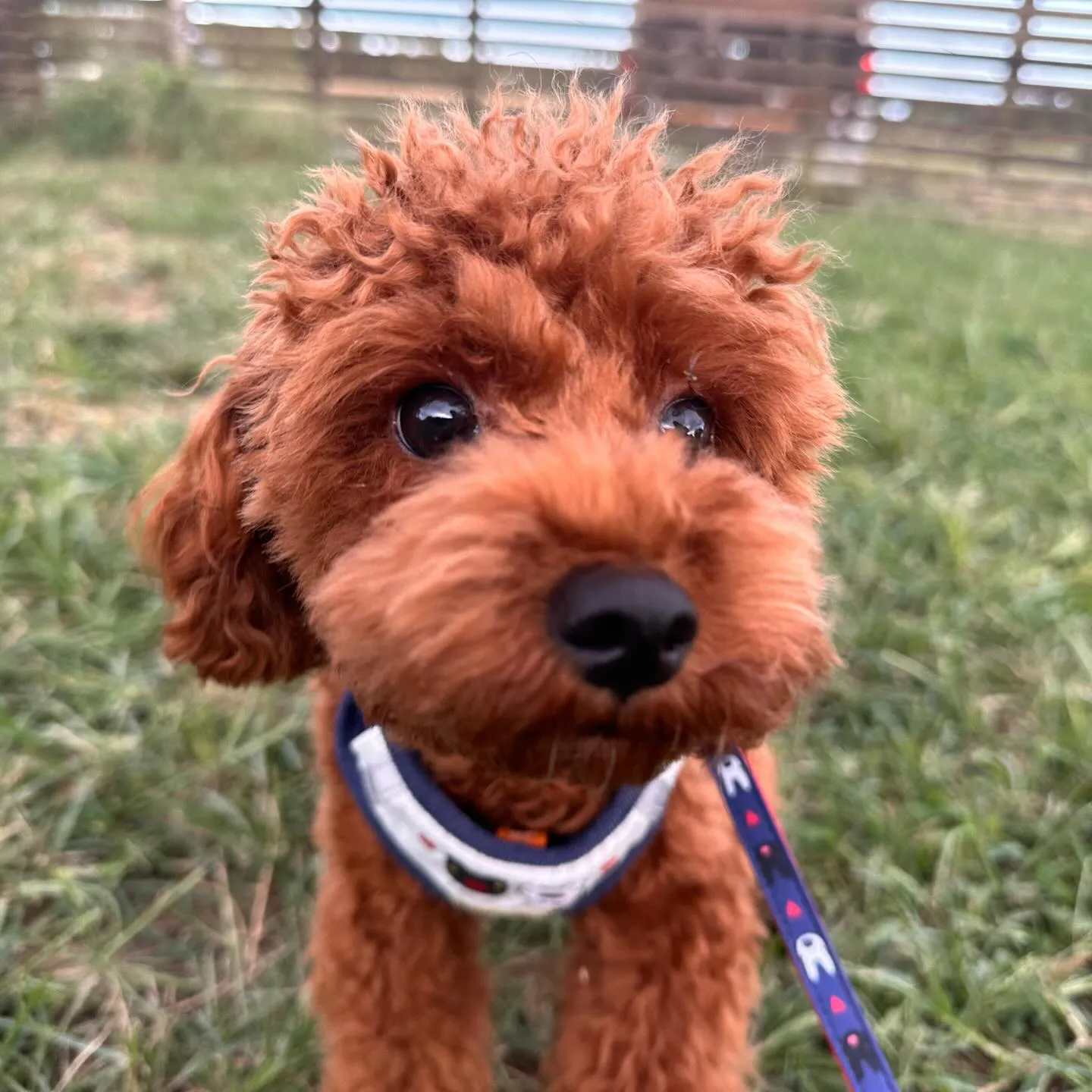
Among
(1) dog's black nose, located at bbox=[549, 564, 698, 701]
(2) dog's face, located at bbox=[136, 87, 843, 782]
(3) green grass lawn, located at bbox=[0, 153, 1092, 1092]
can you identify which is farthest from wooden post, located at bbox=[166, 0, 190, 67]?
(1) dog's black nose, located at bbox=[549, 564, 698, 701]

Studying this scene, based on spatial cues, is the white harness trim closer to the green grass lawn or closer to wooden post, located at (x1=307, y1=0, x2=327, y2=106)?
the green grass lawn

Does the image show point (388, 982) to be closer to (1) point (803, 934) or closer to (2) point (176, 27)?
(1) point (803, 934)

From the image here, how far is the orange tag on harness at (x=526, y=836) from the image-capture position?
4.32 ft

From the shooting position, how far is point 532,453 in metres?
1.05

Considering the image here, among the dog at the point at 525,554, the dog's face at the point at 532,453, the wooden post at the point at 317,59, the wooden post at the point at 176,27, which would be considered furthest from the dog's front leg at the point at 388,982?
the wooden post at the point at 176,27

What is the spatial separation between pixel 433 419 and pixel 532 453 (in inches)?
6.2

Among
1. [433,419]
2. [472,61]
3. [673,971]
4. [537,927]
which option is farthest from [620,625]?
[472,61]

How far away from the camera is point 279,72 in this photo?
9336mm

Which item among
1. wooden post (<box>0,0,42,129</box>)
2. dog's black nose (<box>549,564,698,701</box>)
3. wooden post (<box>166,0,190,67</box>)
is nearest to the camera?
dog's black nose (<box>549,564,698,701</box>)

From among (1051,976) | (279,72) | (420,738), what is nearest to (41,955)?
(420,738)

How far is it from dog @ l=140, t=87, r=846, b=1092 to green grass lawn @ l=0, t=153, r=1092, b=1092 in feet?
0.79

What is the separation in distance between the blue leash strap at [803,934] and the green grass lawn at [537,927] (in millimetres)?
355

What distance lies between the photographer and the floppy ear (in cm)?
137

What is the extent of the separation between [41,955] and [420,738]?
0.95 m
